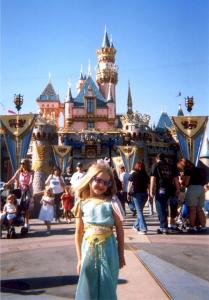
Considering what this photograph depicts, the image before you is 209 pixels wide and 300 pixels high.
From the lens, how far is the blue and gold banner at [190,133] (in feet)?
40.9

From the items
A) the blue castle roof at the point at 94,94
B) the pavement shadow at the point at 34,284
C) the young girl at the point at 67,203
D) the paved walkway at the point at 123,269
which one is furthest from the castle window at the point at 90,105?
the pavement shadow at the point at 34,284

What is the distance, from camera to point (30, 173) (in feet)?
26.3

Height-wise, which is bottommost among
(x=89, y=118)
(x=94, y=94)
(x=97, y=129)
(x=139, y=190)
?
(x=139, y=190)

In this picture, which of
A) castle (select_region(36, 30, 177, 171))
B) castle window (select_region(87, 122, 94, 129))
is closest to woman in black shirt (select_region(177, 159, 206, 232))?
castle (select_region(36, 30, 177, 171))

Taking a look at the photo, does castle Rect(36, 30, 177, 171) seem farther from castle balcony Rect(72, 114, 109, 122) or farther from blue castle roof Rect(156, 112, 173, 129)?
blue castle roof Rect(156, 112, 173, 129)

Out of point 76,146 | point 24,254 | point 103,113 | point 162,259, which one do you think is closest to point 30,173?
point 24,254

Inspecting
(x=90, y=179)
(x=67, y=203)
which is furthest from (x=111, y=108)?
(x=90, y=179)

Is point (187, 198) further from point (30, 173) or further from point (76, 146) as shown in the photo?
point (76, 146)

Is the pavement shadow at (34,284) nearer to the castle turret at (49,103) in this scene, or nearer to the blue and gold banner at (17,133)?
the blue and gold banner at (17,133)

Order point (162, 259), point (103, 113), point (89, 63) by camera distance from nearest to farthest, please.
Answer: point (162, 259), point (103, 113), point (89, 63)

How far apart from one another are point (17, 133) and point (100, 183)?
27.3 feet

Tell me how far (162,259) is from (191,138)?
8.08 metres

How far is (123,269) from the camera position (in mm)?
4293

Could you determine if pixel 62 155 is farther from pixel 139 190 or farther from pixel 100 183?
pixel 100 183
